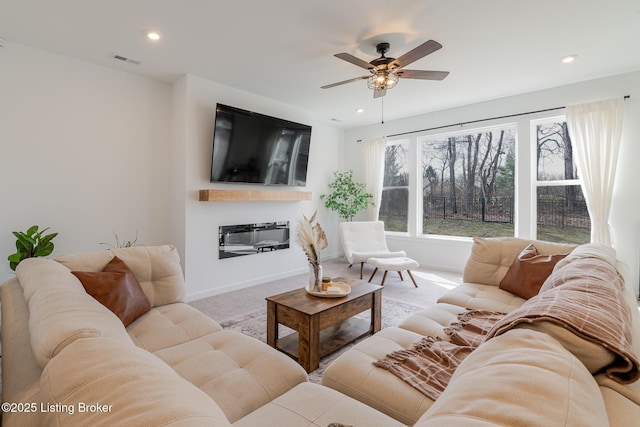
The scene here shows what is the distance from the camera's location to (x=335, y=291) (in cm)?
245

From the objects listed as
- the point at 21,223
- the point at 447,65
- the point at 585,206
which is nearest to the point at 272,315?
the point at 21,223

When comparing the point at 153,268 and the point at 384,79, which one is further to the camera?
the point at 384,79

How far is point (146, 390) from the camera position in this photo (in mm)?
547

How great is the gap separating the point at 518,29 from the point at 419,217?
10.6 feet

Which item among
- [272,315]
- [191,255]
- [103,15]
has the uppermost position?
[103,15]

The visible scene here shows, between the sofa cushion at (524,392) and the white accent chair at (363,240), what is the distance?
151 inches

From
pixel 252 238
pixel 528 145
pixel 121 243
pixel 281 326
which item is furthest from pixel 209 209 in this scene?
pixel 528 145

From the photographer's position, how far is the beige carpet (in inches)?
113

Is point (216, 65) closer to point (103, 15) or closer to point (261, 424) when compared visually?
point (103, 15)

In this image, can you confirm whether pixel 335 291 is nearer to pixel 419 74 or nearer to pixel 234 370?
pixel 234 370

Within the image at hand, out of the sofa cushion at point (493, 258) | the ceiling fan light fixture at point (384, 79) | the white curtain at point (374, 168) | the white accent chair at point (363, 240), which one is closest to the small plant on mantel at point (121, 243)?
the white accent chair at point (363, 240)

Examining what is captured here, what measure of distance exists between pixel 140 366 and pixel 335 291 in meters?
1.92

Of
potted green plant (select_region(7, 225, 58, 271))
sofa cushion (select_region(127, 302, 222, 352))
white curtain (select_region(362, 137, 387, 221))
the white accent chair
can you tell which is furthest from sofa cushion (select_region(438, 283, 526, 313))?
potted green plant (select_region(7, 225, 58, 271))

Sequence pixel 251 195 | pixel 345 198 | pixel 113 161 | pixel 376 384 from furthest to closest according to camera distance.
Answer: pixel 345 198
pixel 251 195
pixel 113 161
pixel 376 384
